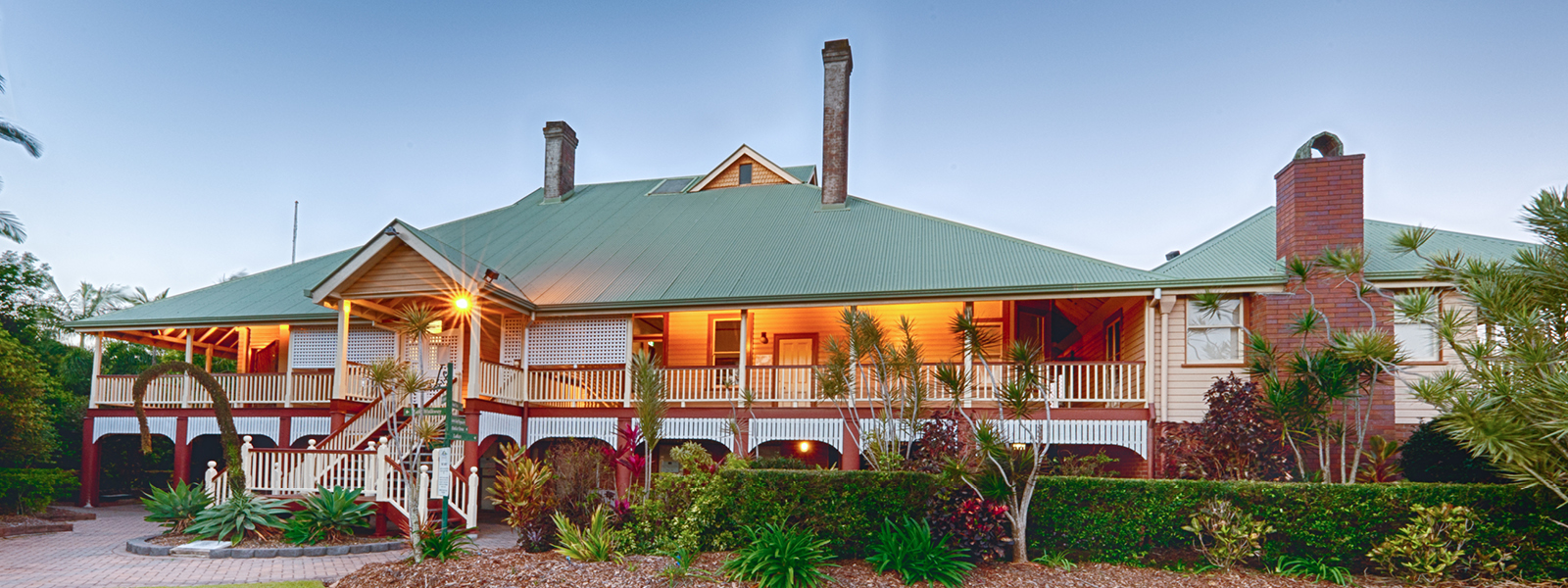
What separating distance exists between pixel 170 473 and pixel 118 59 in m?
10.2

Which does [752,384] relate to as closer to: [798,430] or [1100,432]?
[798,430]

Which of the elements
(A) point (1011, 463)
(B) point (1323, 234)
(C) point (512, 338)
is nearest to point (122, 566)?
(C) point (512, 338)

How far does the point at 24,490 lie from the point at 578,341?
9.61 m

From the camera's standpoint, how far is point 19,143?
1684cm

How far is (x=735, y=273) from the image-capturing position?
18.7 m

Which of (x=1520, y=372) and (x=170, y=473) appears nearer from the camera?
(x=1520, y=372)

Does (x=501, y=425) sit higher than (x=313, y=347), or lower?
lower

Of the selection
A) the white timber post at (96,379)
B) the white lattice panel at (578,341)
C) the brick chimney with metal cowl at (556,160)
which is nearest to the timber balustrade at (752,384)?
the white lattice panel at (578,341)

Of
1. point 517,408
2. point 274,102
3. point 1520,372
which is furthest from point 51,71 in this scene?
point 1520,372

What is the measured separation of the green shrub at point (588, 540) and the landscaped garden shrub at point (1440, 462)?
32.1ft

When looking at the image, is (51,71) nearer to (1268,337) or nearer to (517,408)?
(517,408)

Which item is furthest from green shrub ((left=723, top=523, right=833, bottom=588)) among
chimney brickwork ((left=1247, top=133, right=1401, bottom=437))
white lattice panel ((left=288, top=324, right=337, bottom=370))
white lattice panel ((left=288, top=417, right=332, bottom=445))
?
white lattice panel ((left=288, top=324, right=337, bottom=370))

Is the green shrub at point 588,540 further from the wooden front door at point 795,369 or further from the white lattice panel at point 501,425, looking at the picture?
the wooden front door at point 795,369

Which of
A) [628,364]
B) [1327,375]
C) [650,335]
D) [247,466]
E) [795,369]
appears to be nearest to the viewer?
[1327,375]
